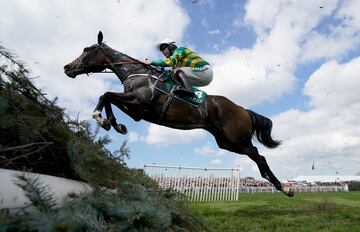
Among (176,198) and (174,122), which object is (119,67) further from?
(176,198)

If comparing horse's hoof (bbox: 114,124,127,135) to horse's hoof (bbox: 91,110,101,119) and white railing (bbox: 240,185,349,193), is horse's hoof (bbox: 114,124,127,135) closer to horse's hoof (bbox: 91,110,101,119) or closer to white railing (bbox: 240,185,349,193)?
horse's hoof (bbox: 91,110,101,119)

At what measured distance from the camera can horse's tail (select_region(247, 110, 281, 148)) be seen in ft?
23.5

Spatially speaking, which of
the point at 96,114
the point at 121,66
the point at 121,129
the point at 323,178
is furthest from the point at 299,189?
the point at 96,114

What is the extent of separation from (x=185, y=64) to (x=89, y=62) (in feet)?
5.42

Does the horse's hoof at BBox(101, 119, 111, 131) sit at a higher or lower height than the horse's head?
lower

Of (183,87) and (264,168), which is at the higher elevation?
(183,87)

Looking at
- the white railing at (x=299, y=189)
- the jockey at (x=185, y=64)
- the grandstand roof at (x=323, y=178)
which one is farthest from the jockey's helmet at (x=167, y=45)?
the grandstand roof at (x=323, y=178)

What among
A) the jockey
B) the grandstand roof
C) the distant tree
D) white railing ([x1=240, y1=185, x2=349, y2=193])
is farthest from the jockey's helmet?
the grandstand roof

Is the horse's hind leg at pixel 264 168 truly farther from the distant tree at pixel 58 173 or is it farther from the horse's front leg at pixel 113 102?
the distant tree at pixel 58 173

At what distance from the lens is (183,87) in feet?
20.4

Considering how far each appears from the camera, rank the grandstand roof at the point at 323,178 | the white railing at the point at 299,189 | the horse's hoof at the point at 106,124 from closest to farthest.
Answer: the horse's hoof at the point at 106,124, the white railing at the point at 299,189, the grandstand roof at the point at 323,178

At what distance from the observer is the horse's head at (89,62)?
665 centimetres

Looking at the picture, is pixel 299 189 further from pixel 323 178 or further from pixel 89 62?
pixel 89 62

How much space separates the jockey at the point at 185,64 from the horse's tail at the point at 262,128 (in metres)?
1.14
